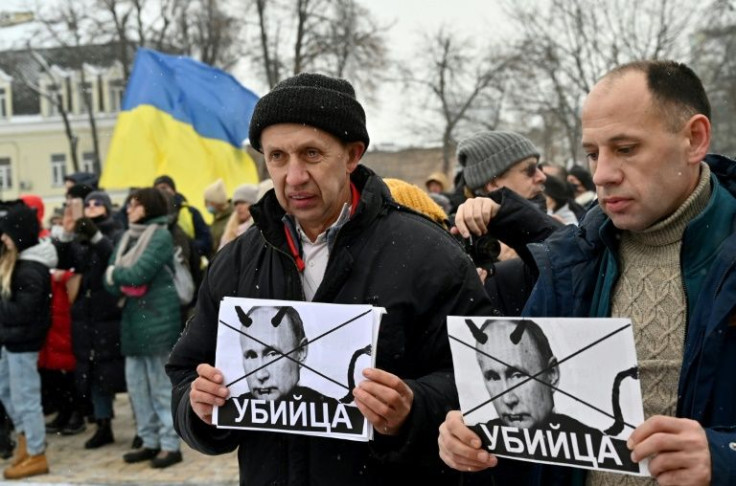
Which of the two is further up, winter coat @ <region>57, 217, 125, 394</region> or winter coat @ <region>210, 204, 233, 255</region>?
winter coat @ <region>210, 204, 233, 255</region>

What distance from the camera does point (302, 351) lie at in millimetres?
2379

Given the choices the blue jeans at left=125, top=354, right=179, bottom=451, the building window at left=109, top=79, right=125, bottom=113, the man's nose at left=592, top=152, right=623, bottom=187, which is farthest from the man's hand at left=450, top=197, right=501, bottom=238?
the building window at left=109, top=79, right=125, bottom=113

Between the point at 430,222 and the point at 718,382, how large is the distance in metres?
1.04

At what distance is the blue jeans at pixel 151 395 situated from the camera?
7.43 m

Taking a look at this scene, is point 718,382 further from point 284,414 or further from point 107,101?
point 107,101

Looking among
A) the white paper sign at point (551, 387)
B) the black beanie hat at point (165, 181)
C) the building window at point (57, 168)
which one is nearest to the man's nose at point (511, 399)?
the white paper sign at point (551, 387)

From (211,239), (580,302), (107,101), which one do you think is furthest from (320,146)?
(107,101)

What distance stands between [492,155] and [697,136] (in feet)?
7.46

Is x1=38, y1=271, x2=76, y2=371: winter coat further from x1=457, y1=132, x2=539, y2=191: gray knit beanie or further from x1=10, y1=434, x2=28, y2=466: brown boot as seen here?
x1=457, y1=132, x2=539, y2=191: gray knit beanie

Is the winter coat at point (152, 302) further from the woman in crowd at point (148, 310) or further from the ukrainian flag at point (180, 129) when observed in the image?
the ukrainian flag at point (180, 129)

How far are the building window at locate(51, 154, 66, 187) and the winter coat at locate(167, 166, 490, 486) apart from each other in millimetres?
54902

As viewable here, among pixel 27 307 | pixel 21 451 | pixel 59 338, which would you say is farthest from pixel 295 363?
pixel 59 338

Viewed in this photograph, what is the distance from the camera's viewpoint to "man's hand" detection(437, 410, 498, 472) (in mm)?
2076

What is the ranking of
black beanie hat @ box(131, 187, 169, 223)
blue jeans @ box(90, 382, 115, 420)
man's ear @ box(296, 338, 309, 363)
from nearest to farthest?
1. man's ear @ box(296, 338, 309, 363)
2. black beanie hat @ box(131, 187, 169, 223)
3. blue jeans @ box(90, 382, 115, 420)
